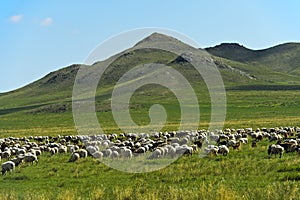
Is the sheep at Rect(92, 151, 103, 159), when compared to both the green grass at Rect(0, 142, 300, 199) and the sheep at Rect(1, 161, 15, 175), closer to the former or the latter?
the green grass at Rect(0, 142, 300, 199)

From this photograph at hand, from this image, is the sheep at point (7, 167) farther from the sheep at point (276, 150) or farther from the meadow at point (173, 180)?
the sheep at point (276, 150)

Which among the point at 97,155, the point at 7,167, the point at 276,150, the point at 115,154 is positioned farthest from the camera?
the point at 115,154

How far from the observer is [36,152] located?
29.8 m

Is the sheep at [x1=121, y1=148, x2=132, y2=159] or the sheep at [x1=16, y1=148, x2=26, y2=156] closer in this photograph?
the sheep at [x1=121, y1=148, x2=132, y2=159]

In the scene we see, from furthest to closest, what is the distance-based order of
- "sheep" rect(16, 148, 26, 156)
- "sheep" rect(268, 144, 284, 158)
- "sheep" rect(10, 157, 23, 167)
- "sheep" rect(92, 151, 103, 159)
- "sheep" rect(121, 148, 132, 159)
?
1. "sheep" rect(16, 148, 26, 156)
2. "sheep" rect(121, 148, 132, 159)
3. "sheep" rect(92, 151, 103, 159)
4. "sheep" rect(10, 157, 23, 167)
5. "sheep" rect(268, 144, 284, 158)

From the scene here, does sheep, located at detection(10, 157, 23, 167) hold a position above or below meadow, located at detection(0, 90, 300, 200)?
above

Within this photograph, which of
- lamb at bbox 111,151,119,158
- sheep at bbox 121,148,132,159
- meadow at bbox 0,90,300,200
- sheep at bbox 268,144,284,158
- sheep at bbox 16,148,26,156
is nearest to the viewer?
meadow at bbox 0,90,300,200

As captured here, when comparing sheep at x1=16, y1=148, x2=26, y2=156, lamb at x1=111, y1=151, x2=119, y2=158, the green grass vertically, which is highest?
sheep at x1=16, y1=148, x2=26, y2=156

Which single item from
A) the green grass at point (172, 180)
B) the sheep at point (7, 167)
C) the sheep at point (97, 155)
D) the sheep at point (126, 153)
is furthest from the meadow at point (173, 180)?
the sheep at point (126, 153)

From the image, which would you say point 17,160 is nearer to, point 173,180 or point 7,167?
point 7,167

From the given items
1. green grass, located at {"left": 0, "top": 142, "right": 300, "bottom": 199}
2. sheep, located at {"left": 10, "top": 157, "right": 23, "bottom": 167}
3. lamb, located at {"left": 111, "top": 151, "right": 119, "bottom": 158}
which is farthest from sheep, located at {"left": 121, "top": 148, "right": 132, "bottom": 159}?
sheep, located at {"left": 10, "top": 157, "right": 23, "bottom": 167}

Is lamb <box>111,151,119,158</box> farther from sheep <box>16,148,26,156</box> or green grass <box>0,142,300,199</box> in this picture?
sheep <box>16,148,26,156</box>

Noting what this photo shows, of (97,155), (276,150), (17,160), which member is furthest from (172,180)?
(17,160)

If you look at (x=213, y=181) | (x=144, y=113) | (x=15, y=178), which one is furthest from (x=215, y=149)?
(x=144, y=113)
